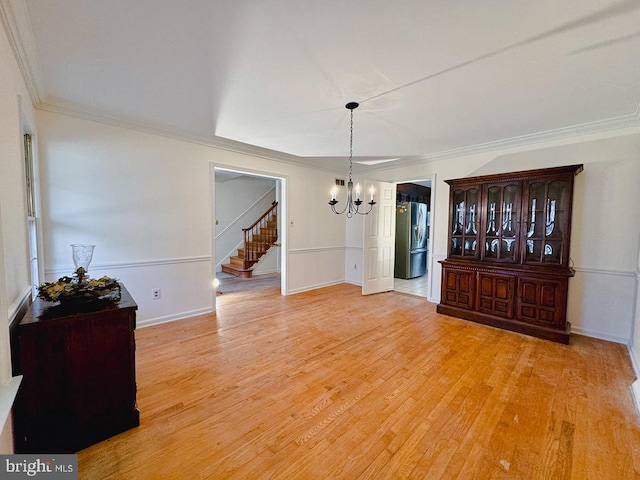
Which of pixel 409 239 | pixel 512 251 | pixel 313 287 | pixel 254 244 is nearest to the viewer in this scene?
pixel 512 251

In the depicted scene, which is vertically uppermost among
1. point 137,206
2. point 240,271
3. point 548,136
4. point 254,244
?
point 548,136

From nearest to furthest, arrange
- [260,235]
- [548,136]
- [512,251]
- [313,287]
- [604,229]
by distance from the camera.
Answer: [604,229]
[548,136]
[512,251]
[313,287]
[260,235]

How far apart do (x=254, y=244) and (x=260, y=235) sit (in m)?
0.42

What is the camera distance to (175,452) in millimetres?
1583

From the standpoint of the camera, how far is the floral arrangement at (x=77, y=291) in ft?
5.35

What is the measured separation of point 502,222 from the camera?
11.8 ft

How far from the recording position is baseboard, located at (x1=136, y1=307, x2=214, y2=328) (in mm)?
3394

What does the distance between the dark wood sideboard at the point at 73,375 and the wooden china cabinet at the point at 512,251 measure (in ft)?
12.8

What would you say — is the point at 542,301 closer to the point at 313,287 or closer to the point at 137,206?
the point at 313,287

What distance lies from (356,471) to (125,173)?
3.64 metres

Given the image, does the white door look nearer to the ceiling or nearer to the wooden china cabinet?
the wooden china cabinet

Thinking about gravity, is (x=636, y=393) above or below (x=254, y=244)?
below

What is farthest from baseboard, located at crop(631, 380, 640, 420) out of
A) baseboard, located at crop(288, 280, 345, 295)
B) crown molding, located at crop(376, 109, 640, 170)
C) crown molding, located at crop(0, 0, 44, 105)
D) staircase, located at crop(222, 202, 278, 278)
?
staircase, located at crop(222, 202, 278, 278)

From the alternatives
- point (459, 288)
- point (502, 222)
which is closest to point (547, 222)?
point (502, 222)
